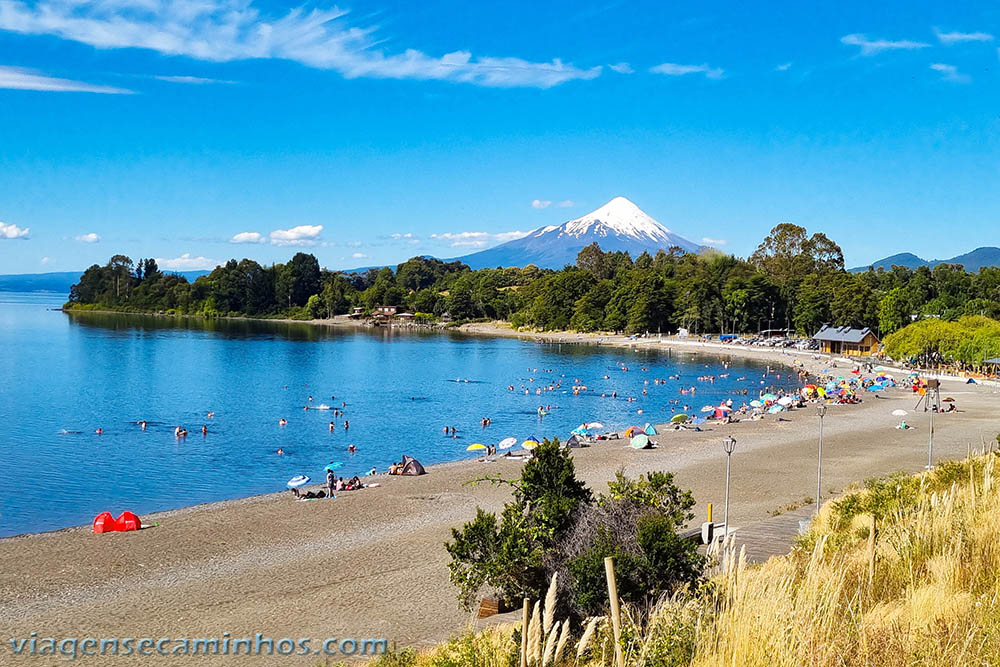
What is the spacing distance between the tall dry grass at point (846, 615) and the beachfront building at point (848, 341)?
74.6 m

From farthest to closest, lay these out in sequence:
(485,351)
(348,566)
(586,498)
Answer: (485,351) < (348,566) < (586,498)

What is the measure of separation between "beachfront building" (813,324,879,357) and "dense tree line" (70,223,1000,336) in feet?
5.66

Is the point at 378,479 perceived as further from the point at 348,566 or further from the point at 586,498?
the point at 586,498

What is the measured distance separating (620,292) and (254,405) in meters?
67.9

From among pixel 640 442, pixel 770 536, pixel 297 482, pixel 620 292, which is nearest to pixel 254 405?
pixel 297 482

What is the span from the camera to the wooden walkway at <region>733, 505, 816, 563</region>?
12.7 m

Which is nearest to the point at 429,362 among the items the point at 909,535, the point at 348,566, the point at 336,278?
the point at 348,566

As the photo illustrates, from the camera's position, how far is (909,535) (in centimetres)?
624

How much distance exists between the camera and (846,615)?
4.95 meters

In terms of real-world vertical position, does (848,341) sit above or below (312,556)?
above

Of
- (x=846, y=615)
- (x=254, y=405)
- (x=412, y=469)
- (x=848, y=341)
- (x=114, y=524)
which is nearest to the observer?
(x=846, y=615)

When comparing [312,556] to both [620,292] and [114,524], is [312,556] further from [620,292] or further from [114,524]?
[620,292]

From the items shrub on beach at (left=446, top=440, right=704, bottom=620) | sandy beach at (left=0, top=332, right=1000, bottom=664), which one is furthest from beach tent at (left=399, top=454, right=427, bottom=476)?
shrub on beach at (left=446, top=440, right=704, bottom=620)

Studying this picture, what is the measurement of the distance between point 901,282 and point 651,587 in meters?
101
